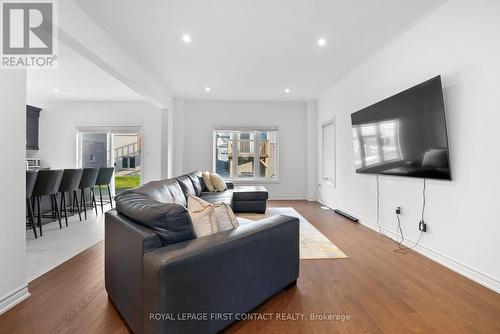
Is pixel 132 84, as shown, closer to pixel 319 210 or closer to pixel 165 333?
pixel 165 333

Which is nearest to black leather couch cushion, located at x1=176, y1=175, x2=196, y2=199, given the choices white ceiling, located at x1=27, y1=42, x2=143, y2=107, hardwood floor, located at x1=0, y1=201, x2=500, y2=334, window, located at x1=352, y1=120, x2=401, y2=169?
hardwood floor, located at x1=0, y1=201, x2=500, y2=334

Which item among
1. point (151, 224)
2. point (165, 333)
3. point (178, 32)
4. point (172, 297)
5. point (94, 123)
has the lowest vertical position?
point (165, 333)

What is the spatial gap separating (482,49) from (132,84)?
443cm

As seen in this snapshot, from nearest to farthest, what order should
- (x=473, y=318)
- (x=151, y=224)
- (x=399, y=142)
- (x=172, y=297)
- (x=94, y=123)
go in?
(x=172, y=297)
(x=151, y=224)
(x=473, y=318)
(x=399, y=142)
(x=94, y=123)

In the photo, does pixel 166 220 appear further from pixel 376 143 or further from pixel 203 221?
pixel 376 143

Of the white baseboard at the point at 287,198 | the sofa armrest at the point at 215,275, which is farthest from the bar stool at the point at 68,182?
the white baseboard at the point at 287,198

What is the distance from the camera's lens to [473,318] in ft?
5.77

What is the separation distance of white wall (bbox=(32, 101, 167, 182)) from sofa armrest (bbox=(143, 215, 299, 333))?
5.67 metres

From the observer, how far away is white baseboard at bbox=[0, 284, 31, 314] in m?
1.81

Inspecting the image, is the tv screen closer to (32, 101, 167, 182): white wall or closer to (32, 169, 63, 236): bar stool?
(32, 169, 63, 236): bar stool

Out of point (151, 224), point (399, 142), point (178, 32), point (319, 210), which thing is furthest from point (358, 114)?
point (151, 224)

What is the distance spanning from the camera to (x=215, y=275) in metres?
1.44

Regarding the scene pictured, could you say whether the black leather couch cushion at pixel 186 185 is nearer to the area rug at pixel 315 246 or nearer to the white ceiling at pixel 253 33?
the area rug at pixel 315 246

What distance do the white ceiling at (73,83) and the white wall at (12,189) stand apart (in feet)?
7.48
